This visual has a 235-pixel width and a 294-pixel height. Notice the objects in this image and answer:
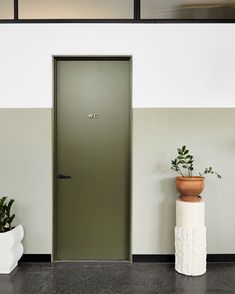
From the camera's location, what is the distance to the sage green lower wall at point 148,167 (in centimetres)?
331

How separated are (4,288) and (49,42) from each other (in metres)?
2.35

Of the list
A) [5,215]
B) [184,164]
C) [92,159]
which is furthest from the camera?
[92,159]

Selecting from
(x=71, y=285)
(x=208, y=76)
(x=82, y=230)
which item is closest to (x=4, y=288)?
(x=71, y=285)

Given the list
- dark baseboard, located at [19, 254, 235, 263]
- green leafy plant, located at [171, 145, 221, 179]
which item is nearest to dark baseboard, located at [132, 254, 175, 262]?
dark baseboard, located at [19, 254, 235, 263]

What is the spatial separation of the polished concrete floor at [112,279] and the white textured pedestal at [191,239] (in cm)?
10

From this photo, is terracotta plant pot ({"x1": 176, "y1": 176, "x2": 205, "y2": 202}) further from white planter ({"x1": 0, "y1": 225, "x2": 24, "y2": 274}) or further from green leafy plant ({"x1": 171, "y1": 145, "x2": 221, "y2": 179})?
white planter ({"x1": 0, "y1": 225, "x2": 24, "y2": 274})

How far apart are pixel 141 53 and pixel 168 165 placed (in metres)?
1.18

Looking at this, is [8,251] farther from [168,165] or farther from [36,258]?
[168,165]

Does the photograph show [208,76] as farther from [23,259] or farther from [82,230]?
[23,259]

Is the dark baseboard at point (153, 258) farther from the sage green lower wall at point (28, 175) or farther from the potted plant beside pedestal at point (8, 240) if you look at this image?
the potted plant beside pedestal at point (8, 240)

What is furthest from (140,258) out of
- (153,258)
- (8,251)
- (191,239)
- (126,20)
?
(126,20)

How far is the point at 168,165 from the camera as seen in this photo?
10.9ft

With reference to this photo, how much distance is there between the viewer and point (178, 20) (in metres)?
3.33

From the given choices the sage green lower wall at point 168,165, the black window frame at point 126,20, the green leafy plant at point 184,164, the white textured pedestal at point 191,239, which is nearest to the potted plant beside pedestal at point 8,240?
the sage green lower wall at point 168,165
